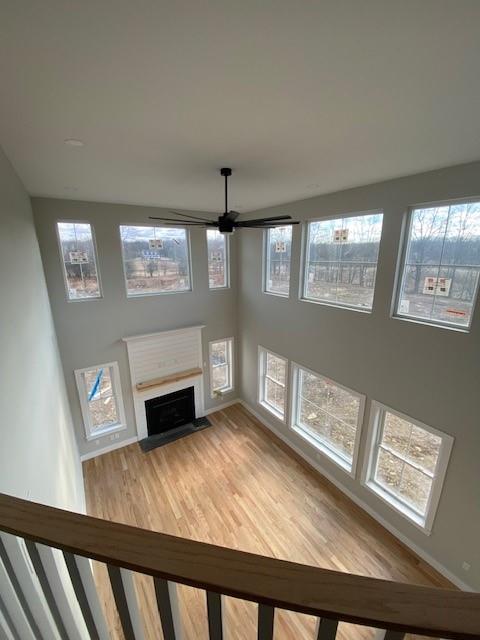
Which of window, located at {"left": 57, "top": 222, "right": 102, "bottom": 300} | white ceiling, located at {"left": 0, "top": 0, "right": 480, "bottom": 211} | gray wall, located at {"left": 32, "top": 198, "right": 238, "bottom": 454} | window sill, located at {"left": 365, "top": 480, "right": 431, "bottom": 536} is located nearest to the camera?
white ceiling, located at {"left": 0, "top": 0, "right": 480, "bottom": 211}

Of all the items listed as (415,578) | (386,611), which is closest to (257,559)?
(386,611)

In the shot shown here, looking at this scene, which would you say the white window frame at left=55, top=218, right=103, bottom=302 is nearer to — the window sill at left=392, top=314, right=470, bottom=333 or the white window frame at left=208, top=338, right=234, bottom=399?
the white window frame at left=208, top=338, right=234, bottom=399

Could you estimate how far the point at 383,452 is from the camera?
160 inches

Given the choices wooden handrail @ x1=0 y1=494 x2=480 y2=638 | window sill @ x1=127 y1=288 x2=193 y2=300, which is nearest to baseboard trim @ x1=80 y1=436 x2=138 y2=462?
window sill @ x1=127 y1=288 x2=193 y2=300

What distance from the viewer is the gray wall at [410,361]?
119 inches

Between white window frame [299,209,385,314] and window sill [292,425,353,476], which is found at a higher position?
white window frame [299,209,385,314]

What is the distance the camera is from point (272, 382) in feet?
20.2

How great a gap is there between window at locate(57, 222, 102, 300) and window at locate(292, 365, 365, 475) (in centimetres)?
414

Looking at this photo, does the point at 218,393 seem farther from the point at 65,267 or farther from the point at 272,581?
the point at 272,581

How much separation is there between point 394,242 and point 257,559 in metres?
3.79

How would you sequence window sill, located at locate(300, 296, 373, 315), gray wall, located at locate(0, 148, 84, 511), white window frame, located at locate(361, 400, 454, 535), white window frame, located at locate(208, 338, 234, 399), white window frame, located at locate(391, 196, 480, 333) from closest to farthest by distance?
gray wall, located at locate(0, 148, 84, 511), white window frame, located at locate(391, 196, 480, 333), white window frame, located at locate(361, 400, 454, 535), window sill, located at locate(300, 296, 373, 315), white window frame, located at locate(208, 338, 234, 399)

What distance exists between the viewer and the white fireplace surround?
5.57 meters

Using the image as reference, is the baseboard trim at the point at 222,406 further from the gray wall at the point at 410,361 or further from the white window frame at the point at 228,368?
the gray wall at the point at 410,361

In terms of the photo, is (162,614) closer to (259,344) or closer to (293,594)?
(293,594)
